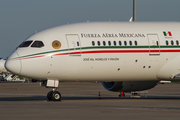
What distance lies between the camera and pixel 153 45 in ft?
92.4

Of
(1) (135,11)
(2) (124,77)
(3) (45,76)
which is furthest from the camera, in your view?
(1) (135,11)

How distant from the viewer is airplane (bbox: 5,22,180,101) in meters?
26.3

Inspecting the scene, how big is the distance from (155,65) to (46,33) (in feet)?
25.5

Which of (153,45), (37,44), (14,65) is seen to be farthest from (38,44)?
(153,45)

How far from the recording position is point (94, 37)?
2756 centimetres

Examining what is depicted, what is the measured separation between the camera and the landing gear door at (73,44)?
1054 inches

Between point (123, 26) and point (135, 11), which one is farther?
point (135, 11)

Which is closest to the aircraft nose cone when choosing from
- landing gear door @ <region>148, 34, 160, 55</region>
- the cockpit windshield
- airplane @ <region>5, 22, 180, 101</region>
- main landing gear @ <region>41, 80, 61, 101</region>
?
airplane @ <region>5, 22, 180, 101</region>

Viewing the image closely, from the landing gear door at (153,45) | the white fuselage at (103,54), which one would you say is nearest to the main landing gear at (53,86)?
the white fuselage at (103,54)

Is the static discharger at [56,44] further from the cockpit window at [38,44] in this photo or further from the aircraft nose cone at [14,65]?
the aircraft nose cone at [14,65]

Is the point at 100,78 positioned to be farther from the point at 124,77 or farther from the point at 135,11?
the point at 135,11

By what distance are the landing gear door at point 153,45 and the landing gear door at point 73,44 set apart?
16.3 feet

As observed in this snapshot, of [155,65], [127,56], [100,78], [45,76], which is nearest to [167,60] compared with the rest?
[155,65]

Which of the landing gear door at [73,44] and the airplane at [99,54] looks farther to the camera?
the landing gear door at [73,44]
